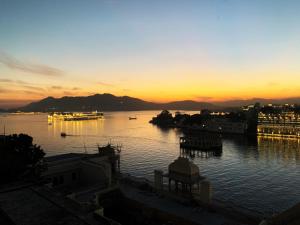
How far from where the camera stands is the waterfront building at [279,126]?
11244 centimetres

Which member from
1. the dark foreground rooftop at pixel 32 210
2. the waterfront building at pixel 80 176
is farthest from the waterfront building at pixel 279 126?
the dark foreground rooftop at pixel 32 210

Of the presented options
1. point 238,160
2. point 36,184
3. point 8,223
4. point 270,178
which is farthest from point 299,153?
point 8,223

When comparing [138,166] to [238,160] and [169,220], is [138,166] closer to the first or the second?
[238,160]

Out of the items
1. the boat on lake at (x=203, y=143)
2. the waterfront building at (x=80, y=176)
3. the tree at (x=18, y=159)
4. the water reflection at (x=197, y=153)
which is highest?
the tree at (x=18, y=159)

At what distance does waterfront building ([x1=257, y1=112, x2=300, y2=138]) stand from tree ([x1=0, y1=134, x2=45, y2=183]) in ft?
339

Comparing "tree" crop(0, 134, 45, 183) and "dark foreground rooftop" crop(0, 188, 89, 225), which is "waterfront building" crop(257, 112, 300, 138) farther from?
"dark foreground rooftop" crop(0, 188, 89, 225)

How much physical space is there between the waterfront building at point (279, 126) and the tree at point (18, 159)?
103 m

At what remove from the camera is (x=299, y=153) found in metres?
70.4

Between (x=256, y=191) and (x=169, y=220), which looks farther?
(x=256, y=191)

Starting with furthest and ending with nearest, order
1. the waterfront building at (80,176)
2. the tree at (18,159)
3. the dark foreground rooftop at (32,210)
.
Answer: the waterfront building at (80,176)
the tree at (18,159)
the dark foreground rooftop at (32,210)

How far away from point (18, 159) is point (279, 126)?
381 feet

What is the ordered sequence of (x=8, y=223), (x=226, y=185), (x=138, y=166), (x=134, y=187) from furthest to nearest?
(x=138, y=166) → (x=226, y=185) → (x=134, y=187) → (x=8, y=223)

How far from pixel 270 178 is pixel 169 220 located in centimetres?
2869

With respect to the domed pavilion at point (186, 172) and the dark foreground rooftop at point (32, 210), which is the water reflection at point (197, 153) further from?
the dark foreground rooftop at point (32, 210)
